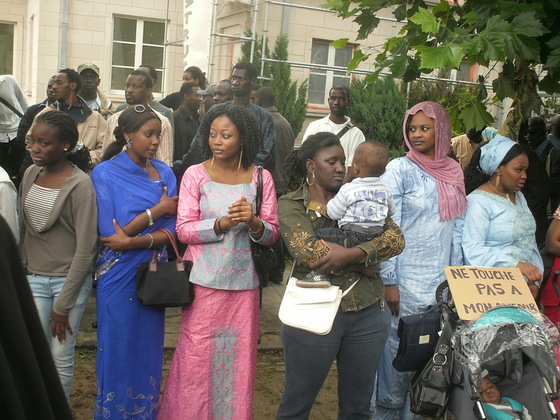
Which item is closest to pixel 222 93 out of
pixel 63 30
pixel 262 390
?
pixel 262 390

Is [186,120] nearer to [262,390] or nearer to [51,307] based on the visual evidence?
[262,390]

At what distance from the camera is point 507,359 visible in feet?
11.8

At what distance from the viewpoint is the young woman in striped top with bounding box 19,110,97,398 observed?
12.6 ft

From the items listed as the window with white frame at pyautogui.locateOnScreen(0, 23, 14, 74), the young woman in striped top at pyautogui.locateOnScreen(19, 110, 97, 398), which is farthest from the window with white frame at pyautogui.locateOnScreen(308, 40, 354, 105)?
the young woman in striped top at pyautogui.locateOnScreen(19, 110, 97, 398)

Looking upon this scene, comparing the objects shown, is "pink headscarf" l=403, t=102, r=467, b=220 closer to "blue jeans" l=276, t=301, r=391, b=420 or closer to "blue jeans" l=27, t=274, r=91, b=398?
"blue jeans" l=276, t=301, r=391, b=420

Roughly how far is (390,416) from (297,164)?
68.5 inches

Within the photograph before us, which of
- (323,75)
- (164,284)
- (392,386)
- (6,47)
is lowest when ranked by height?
(392,386)

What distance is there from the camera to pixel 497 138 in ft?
15.0

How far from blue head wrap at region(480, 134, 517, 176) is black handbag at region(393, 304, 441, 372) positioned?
46.7 inches

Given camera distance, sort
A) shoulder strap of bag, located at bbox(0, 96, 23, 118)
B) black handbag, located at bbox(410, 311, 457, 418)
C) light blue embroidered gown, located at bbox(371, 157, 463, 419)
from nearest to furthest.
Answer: black handbag, located at bbox(410, 311, 457, 418)
light blue embroidered gown, located at bbox(371, 157, 463, 419)
shoulder strap of bag, located at bbox(0, 96, 23, 118)

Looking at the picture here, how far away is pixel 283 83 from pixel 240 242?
888 centimetres

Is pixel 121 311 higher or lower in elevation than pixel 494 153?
lower

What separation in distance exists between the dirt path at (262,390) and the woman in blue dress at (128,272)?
0.82 m

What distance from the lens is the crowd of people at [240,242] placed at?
359 cm
